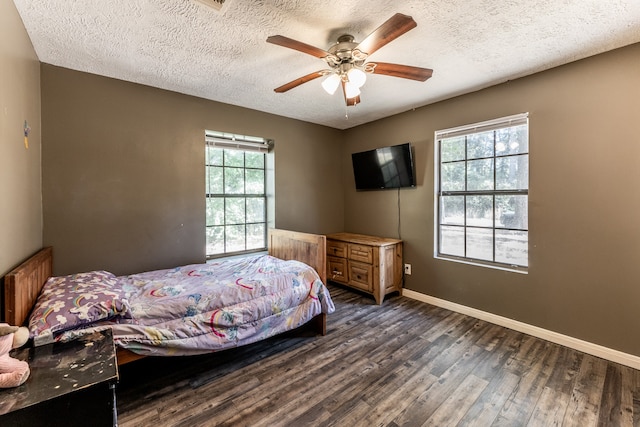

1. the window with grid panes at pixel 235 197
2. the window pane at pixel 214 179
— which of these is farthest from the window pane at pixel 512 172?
the window pane at pixel 214 179

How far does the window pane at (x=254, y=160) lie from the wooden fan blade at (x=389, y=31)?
2.16 metres

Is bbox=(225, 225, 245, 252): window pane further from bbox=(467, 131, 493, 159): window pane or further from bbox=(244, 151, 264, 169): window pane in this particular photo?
bbox=(467, 131, 493, 159): window pane

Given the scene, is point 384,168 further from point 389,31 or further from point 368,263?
point 389,31

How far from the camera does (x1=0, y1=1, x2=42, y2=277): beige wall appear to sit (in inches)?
56.0

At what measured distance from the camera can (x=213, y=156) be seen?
3.23m

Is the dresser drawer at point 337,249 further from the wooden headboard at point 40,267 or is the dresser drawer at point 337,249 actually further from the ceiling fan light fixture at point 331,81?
the ceiling fan light fixture at point 331,81

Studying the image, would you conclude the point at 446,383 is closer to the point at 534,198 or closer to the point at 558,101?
the point at 534,198

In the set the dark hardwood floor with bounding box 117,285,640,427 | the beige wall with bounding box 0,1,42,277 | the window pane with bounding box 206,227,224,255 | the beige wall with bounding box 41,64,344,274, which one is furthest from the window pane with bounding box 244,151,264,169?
the dark hardwood floor with bounding box 117,285,640,427

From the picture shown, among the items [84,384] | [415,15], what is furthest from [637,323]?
[84,384]

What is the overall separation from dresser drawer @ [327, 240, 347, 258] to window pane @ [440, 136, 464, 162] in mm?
1650

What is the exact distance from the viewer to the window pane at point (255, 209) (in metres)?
3.56

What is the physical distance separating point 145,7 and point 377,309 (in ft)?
10.7

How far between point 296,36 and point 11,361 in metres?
2.26

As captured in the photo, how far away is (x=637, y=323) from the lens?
6.67 feet
